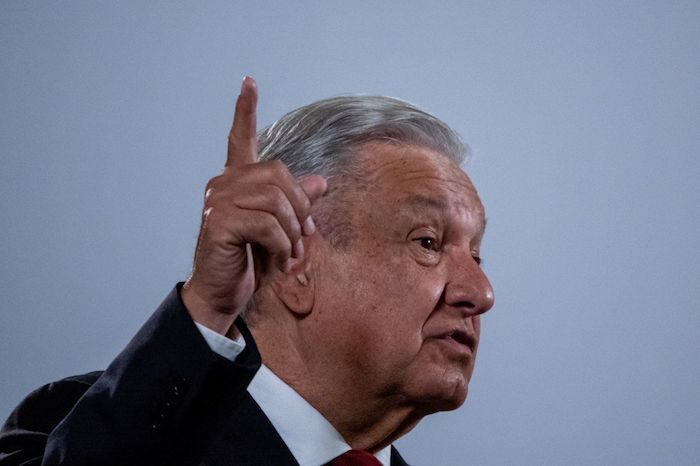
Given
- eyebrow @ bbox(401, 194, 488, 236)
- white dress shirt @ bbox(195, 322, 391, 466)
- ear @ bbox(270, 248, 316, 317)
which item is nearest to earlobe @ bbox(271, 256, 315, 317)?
ear @ bbox(270, 248, 316, 317)

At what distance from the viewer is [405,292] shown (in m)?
1.62

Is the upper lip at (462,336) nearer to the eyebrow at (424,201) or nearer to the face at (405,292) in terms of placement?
the face at (405,292)

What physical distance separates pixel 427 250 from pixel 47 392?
0.82 metres

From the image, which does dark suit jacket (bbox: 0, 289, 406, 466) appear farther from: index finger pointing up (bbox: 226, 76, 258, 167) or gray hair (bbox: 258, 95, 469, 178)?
gray hair (bbox: 258, 95, 469, 178)

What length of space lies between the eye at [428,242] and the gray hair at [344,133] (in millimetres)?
223

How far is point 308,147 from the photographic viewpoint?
1.83 m

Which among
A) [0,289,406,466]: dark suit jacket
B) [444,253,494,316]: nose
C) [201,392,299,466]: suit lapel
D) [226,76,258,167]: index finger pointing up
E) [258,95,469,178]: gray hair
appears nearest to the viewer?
[0,289,406,466]: dark suit jacket

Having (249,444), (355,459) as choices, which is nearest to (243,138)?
(249,444)

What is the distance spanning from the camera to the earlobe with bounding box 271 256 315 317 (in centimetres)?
169

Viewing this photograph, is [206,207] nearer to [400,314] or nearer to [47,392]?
[400,314]

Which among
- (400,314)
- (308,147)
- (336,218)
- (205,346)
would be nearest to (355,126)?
(308,147)

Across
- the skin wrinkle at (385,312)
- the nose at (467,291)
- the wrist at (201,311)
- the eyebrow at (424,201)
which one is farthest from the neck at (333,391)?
the wrist at (201,311)

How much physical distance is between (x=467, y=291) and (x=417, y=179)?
0.26m

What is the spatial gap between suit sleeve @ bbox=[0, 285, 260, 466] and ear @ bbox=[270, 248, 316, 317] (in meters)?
0.47
